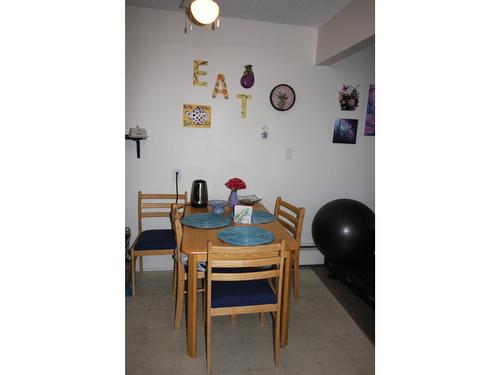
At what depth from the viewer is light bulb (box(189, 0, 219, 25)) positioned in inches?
74.6

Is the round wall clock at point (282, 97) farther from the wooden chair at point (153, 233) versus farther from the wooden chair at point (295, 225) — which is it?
the wooden chair at point (153, 233)

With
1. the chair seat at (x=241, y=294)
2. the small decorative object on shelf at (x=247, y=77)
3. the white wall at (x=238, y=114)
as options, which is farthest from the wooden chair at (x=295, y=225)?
the small decorative object on shelf at (x=247, y=77)

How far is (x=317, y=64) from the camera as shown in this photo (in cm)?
327

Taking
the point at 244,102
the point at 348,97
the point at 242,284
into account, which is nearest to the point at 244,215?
the point at 242,284

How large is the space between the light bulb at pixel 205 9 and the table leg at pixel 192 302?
1.40 metres

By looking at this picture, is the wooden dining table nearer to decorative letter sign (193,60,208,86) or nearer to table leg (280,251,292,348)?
table leg (280,251,292,348)

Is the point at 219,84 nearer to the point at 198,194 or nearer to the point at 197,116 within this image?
the point at 197,116

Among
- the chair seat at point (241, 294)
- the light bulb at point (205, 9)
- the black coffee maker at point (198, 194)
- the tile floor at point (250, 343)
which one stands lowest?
the tile floor at point (250, 343)

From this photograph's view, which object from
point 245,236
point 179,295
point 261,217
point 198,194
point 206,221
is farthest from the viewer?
point 198,194

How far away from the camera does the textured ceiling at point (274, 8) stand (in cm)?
266

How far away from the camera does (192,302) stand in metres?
1.90

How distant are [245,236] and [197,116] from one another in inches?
58.9

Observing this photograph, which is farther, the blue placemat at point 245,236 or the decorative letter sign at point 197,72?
the decorative letter sign at point 197,72
